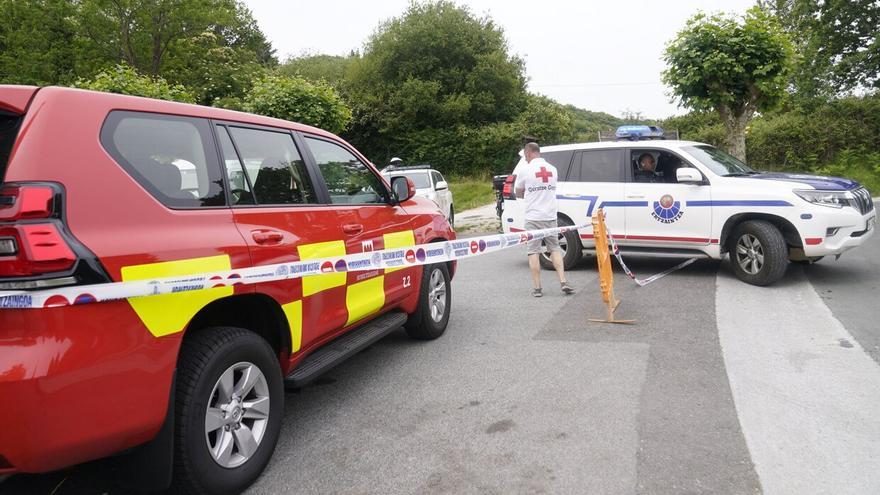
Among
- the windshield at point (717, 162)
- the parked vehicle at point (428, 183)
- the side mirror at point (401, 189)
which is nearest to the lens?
the side mirror at point (401, 189)

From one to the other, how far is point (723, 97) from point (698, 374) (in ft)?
34.1

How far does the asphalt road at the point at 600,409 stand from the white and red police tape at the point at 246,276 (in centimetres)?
84

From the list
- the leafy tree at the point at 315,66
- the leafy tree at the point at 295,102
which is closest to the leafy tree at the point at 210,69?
the leafy tree at the point at 315,66

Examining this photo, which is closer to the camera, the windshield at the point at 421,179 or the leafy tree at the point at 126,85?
the leafy tree at the point at 126,85

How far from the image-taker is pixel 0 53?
101ft

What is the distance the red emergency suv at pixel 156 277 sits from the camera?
6.91 feet

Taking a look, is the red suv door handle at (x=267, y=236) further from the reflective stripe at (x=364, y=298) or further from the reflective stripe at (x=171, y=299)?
the reflective stripe at (x=364, y=298)

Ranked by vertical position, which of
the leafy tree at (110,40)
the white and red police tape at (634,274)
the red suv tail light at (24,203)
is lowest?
the white and red police tape at (634,274)

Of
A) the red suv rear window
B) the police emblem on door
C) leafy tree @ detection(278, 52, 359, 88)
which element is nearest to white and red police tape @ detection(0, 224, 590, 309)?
the red suv rear window

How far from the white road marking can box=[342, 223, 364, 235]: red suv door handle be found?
2.60 meters

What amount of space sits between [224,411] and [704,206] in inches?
255

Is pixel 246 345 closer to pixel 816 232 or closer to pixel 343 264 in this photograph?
pixel 343 264

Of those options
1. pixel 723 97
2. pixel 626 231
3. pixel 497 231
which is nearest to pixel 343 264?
pixel 626 231

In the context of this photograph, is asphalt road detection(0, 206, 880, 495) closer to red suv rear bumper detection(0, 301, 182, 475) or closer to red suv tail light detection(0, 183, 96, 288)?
red suv rear bumper detection(0, 301, 182, 475)
